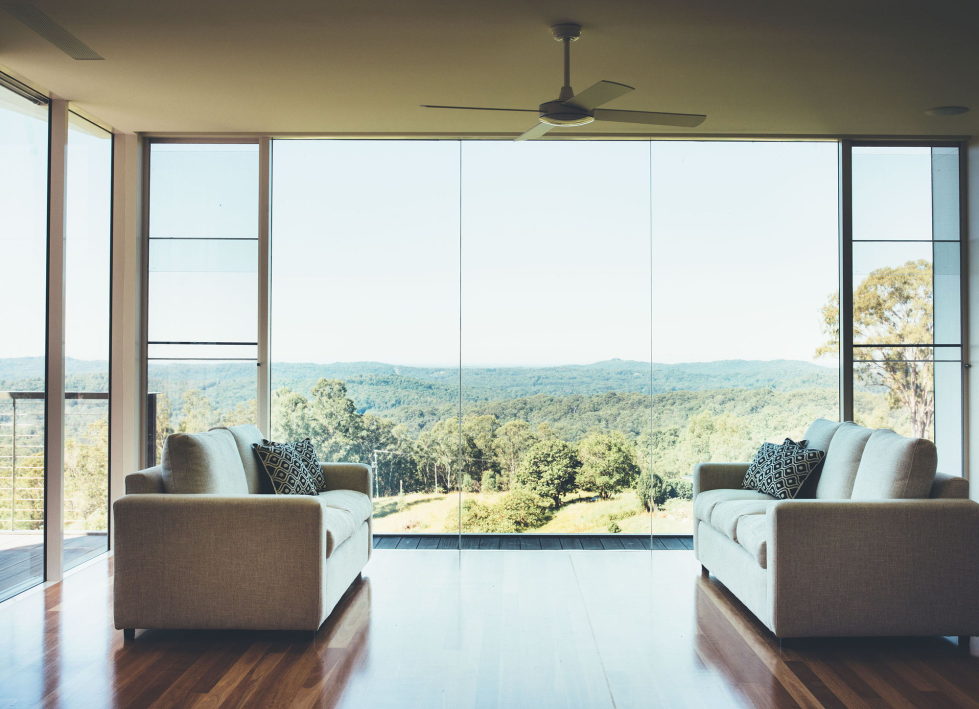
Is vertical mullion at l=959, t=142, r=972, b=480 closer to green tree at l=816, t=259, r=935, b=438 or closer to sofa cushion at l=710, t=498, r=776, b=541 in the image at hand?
green tree at l=816, t=259, r=935, b=438

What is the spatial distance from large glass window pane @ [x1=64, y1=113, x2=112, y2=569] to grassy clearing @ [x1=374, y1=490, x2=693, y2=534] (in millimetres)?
1797

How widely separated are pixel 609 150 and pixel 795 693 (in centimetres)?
378

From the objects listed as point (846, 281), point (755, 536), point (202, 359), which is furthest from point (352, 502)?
point (846, 281)

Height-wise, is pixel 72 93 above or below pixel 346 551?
above

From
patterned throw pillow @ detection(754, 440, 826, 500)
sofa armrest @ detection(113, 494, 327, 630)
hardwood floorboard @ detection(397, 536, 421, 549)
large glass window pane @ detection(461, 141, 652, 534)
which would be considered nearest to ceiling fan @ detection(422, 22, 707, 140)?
large glass window pane @ detection(461, 141, 652, 534)

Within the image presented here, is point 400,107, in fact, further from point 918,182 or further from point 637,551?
point 918,182

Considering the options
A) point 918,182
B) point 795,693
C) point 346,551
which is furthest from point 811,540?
point 918,182

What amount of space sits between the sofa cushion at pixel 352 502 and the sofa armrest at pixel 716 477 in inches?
78.4

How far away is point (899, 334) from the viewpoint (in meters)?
5.48

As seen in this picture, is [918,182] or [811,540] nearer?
[811,540]

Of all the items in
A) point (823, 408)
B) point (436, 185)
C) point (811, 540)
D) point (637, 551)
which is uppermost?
point (436, 185)

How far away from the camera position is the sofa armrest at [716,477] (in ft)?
16.3

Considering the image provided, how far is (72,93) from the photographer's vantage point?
458 cm

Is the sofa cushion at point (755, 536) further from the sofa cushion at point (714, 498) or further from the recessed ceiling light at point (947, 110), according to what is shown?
the recessed ceiling light at point (947, 110)
